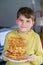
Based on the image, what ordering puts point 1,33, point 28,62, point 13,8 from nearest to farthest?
point 28,62 < point 1,33 < point 13,8

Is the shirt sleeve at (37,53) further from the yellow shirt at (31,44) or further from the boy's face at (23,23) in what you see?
the boy's face at (23,23)

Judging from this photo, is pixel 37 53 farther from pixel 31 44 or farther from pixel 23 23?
pixel 23 23

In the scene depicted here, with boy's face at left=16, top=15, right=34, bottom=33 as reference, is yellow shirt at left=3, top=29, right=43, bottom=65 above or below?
below

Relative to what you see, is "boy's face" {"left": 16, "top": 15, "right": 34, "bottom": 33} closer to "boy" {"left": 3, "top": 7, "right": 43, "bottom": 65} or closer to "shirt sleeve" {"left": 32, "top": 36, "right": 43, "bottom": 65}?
"boy" {"left": 3, "top": 7, "right": 43, "bottom": 65}

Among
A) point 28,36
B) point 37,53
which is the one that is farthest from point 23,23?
point 37,53

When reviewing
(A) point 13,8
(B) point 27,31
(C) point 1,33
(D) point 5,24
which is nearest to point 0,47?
(C) point 1,33

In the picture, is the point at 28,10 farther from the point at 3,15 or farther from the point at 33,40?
the point at 3,15

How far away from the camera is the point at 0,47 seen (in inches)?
91.4

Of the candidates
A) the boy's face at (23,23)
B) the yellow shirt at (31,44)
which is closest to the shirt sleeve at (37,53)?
the yellow shirt at (31,44)

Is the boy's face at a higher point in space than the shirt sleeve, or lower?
higher

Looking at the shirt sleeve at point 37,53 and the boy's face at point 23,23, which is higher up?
the boy's face at point 23,23

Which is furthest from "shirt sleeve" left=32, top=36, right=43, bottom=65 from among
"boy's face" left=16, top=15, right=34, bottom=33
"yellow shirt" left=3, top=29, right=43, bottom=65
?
"boy's face" left=16, top=15, right=34, bottom=33

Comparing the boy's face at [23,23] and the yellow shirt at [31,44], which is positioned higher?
the boy's face at [23,23]

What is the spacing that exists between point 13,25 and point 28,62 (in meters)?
1.25
